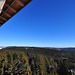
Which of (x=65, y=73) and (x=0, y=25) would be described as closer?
(x=0, y=25)

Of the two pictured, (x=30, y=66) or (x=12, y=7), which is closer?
(x=12, y=7)

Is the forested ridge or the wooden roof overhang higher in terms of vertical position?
the wooden roof overhang

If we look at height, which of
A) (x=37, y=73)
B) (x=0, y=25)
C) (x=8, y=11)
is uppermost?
(x=8, y=11)

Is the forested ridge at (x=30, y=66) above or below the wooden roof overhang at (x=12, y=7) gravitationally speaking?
below

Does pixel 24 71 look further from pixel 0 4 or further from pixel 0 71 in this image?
pixel 0 4

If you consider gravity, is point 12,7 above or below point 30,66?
above

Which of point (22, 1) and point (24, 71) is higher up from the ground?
point (22, 1)

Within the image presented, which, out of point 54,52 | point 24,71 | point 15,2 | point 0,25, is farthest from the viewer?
point 54,52

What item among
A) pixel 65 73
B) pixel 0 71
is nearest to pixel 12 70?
pixel 0 71

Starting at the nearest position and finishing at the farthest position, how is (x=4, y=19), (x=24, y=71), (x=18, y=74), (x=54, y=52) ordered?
(x=4, y=19)
(x=18, y=74)
(x=24, y=71)
(x=54, y=52)

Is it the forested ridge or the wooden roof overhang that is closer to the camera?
the wooden roof overhang

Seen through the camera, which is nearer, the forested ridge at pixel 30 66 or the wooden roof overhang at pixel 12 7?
the wooden roof overhang at pixel 12 7
